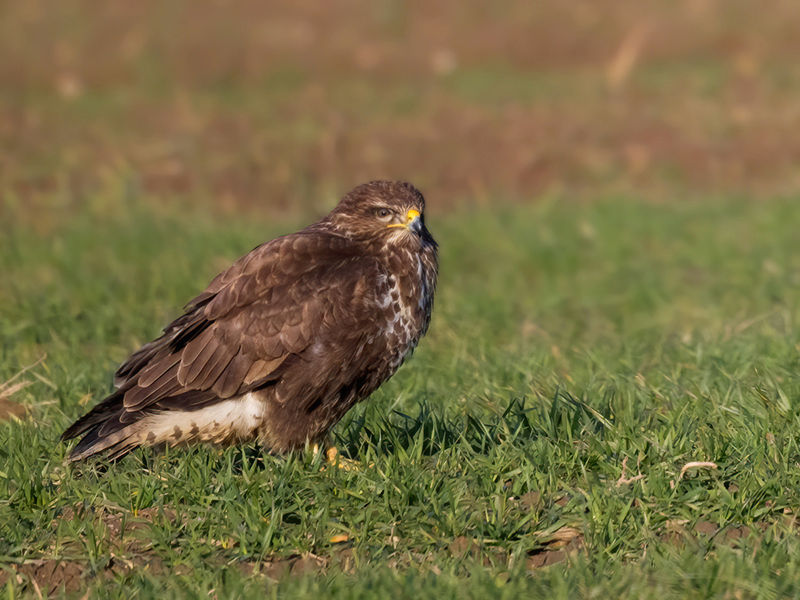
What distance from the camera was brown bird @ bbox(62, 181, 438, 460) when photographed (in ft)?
16.2

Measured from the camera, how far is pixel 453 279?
32.9ft

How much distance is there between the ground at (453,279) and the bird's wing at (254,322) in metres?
0.26

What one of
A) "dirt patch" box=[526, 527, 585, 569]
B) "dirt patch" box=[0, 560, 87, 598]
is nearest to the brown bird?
"dirt patch" box=[0, 560, 87, 598]

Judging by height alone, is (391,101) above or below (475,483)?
below

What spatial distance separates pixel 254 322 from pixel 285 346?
0.18 metres

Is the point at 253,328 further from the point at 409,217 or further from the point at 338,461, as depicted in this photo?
the point at 409,217

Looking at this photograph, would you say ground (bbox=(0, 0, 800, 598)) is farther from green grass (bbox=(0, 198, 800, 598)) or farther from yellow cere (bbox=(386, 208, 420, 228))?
yellow cere (bbox=(386, 208, 420, 228))

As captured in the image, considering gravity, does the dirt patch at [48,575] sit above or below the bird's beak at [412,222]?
below

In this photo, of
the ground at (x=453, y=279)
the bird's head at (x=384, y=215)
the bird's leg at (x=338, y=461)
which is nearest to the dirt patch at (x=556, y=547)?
the ground at (x=453, y=279)

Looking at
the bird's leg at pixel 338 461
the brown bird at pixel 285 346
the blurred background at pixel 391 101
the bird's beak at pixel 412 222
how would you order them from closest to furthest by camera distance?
the bird's leg at pixel 338 461
the brown bird at pixel 285 346
the bird's beak at pixel 412 222
the blurred background at pixel 391 101

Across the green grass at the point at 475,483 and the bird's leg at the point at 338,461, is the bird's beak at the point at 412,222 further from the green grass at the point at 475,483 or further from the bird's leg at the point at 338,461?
the bird's leg at the point at 338,461

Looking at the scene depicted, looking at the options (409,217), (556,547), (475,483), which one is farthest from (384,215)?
(556,547)

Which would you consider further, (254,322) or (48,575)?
(254,322)

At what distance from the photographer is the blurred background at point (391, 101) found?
13.5 metres
